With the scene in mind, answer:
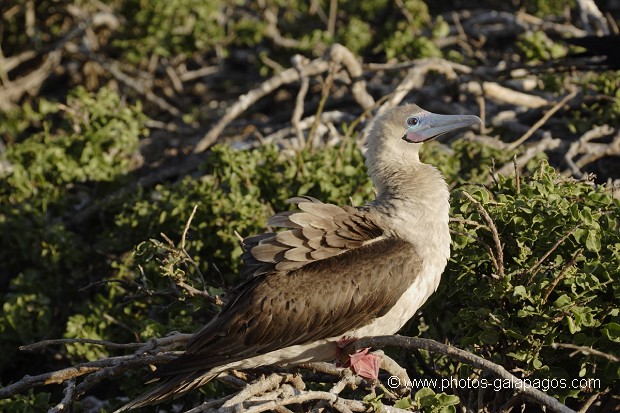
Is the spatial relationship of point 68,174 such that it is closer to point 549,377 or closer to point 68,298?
point 68,298

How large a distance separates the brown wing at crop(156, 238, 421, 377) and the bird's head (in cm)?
68

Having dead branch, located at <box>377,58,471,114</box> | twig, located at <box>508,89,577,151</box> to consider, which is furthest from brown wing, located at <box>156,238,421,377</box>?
dead branch, located at <box>377,58,471,114</box>

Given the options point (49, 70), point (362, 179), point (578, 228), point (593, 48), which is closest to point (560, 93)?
point (593, 48)

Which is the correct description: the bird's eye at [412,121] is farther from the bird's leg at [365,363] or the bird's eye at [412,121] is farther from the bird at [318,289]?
the bird's leg at [365,363]

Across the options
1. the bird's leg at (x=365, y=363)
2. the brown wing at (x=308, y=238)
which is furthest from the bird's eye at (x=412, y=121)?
the bird's leg at (x=365, y=363)

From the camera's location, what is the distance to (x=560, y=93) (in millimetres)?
7434

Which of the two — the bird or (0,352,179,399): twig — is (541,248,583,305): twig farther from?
(0,352,179,399): twig

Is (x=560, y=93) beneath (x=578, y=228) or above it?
beneath

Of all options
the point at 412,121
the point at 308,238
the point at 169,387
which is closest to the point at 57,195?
the point at 412,121

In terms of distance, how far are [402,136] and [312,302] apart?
1108mm

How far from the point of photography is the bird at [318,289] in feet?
14.1

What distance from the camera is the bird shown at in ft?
14.1

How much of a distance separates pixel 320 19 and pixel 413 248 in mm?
5253

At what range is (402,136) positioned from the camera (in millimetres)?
5059
